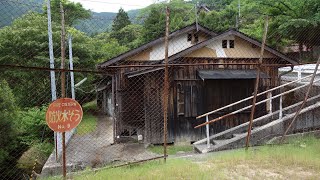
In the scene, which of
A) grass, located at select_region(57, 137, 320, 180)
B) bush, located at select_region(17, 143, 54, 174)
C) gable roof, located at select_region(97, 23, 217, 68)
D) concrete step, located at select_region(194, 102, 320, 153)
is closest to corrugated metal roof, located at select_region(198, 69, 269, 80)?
concrete step, located at select_region(194, 102, 320, 153)

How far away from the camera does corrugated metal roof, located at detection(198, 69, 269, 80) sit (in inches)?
450

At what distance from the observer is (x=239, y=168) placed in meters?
6.38

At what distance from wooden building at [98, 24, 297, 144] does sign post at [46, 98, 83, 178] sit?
6223 mm

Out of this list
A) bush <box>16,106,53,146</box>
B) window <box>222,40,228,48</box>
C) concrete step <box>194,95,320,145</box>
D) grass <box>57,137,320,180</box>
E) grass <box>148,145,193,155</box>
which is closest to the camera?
grass <box>57,137,320,180</box>

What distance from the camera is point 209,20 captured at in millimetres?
28406

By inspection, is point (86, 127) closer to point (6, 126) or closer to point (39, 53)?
point (6, 126)

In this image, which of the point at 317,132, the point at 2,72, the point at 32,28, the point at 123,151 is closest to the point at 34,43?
the point at 32,28

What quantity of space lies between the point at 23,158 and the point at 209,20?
844 inches

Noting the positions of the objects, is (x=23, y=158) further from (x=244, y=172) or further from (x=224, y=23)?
(x=224, y=23)

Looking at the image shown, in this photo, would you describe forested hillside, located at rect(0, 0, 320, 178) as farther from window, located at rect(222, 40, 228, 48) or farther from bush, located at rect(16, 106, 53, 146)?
window, located at rect(222, 40, 228, 48)

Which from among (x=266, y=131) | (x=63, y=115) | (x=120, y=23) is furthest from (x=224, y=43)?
(x=120, y=23)

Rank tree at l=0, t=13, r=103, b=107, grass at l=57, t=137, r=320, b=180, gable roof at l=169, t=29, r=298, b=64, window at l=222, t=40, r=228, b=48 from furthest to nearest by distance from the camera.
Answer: tree at l=0, t=13, r=103, b=107 → window at l=222, t=40, r=228, b=48 → gable roof at l=169, t=29, r=298, b=64 → grass at l=57, t=137, r=320, b=180

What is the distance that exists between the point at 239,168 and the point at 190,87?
19.8 feet

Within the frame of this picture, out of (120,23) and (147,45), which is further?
(120,23)
